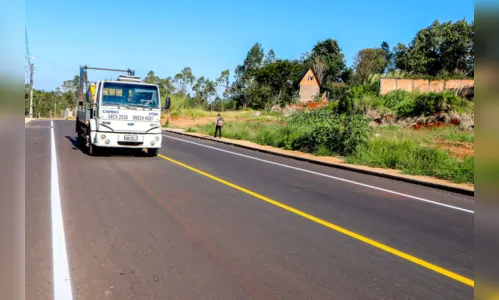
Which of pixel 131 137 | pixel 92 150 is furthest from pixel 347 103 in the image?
pixel 92 150

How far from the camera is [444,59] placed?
6038cm

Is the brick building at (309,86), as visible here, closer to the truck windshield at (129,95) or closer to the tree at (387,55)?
the tree at (387,55)

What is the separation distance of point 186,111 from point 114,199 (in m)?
48.9

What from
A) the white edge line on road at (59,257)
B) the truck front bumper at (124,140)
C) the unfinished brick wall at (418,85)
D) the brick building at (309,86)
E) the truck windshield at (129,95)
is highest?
the brick building at (309,86)

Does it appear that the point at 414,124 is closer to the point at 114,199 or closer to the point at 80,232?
the point at 114,199

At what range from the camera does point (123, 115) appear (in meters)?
14.9

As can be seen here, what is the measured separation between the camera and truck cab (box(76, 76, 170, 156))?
14.8 m

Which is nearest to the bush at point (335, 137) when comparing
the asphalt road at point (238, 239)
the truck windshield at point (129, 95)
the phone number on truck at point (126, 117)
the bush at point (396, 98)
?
the asphalt road at point (238, 239)

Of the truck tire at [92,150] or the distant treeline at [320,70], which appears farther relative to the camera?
the distant treeline at [320,70]

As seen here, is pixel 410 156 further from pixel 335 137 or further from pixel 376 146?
pixel 335 137

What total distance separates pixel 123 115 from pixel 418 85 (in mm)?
29932

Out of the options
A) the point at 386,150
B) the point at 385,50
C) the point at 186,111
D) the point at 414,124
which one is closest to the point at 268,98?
the point at 186,111

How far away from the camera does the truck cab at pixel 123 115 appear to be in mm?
14820

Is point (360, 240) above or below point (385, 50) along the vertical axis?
below
